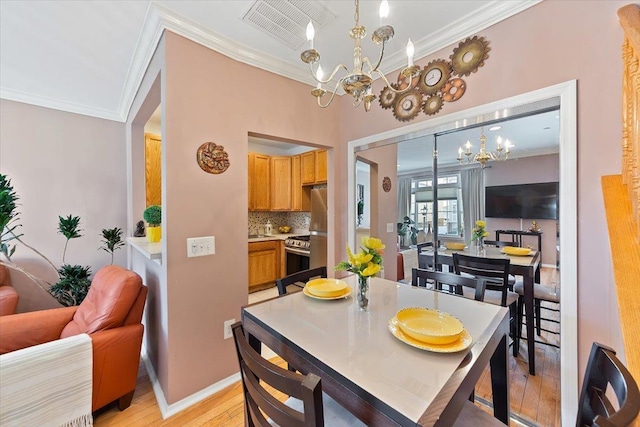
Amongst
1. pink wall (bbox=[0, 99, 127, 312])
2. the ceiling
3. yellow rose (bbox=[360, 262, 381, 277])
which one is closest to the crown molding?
pink wall (bbox=[0, 99, 127, 312])

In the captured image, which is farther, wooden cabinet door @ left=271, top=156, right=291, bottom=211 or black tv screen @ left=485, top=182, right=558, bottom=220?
wooden cabinet door @ left=271, top=156, right=291, bottom=211

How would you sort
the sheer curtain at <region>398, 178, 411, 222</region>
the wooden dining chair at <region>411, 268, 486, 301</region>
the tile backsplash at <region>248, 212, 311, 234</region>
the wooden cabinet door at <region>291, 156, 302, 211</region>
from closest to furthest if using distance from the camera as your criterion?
the wooden dining chair at <region>411, 268, 486, 301</region> → the sheer curtain at <region>398, 178, 411, 222</region> → the wooden cabinet door at <region>291, 156, 302, 211</region> → the tile backsplash at <region>248, 212, 311, 234</region>

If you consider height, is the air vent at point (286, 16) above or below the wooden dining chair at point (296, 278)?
above

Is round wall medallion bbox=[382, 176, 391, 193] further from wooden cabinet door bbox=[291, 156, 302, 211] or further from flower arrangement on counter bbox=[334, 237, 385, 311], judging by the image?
wooden cabinet door bbox=[291, 156, 302, 211]

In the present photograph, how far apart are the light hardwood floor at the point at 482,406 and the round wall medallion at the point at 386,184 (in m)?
1.39

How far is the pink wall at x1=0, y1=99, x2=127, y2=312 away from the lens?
2.74 m

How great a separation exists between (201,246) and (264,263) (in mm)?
2386

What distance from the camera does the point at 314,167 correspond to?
4.13 m

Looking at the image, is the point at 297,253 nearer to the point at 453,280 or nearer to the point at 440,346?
the point at 453,280

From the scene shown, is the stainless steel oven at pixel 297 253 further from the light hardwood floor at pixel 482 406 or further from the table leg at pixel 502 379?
the table leg at pixel 502 379

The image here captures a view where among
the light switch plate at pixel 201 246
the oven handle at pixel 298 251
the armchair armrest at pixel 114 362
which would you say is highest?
the light switch plate at pixel 201 246

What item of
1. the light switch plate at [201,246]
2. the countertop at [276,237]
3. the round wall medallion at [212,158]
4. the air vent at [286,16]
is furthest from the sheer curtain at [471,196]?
the countertop at [276,237]

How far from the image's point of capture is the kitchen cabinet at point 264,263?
3951 mm

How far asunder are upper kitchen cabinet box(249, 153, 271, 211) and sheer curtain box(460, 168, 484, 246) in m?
3.27
